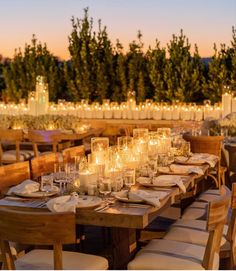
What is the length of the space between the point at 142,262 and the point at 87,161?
3.65 feet

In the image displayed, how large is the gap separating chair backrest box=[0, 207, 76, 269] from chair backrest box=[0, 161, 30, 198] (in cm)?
135

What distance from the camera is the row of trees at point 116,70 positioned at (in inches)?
408

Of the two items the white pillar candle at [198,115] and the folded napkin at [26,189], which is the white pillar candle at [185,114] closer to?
the white pillar candle at [198,115]

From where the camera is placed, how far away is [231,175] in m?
6.91

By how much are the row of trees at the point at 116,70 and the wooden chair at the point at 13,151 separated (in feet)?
11.3

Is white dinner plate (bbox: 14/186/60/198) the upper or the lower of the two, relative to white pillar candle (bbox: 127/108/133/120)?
lower

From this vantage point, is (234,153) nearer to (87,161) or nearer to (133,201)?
(87,161)

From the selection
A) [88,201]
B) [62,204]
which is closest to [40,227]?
[62,204]

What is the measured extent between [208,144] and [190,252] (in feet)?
8.48

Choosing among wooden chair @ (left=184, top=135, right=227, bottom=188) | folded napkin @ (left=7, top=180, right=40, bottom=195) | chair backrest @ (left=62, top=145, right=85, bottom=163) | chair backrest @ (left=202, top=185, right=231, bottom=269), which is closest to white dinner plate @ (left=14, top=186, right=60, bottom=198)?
folded napkin @ (left=7, top=180, right=40, bottom=195)

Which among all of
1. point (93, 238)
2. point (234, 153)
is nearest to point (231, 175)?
point (234, 153)

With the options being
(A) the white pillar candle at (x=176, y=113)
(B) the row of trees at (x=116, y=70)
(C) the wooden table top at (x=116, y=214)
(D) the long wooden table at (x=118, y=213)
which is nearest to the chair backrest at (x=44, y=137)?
(A) the white pillar candle at (x=176, y=113)

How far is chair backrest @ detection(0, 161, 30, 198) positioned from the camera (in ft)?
14.1

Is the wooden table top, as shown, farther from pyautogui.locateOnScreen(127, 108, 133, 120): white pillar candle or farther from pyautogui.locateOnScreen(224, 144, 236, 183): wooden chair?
pyautogui.locateOnScreen(127, 108, 133, 120): white pillar candle
